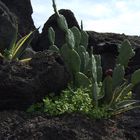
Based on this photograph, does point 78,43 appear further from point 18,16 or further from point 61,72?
point 18,16

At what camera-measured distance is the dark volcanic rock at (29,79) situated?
23.5 feet

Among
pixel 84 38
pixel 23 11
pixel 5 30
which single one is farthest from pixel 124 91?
pixel 23 11

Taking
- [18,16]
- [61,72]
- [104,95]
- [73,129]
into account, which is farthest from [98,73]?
[18,16]

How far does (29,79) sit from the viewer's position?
724 centimetres

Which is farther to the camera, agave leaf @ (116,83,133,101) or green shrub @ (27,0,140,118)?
agave leaf @ (116,83,133,101)

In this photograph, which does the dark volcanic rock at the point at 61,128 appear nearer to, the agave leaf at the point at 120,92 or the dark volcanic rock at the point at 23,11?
the agave leaf at the point at 120,92

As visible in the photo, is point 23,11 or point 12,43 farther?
point 23,11

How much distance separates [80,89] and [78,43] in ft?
4.05

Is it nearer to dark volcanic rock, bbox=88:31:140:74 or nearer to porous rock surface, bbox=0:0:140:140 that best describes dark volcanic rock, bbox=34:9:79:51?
dark volcanic rock, bbox=88:31:140:74

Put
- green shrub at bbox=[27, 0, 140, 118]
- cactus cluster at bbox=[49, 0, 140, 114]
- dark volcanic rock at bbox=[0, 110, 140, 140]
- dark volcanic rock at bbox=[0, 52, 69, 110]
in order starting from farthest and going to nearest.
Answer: cactus cluster at bbox=[49, 0, 140, 114]
green shrub at bbox=[27, 0, 140, 118]
dark volcanic rock at bbox=[0, 52, 69, 110]
dark volcanic rock at bbox=[0, 110, 140, 140]

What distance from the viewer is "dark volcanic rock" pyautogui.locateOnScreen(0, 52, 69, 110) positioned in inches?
283

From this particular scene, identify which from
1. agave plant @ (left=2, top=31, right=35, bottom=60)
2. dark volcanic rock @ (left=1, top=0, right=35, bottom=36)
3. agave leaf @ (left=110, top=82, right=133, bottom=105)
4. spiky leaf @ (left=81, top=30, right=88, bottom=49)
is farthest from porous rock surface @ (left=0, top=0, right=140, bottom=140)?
dark volcanic rock @ (left=1, top=0, right=35, bottom=36)

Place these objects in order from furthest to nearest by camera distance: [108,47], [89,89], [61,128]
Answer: [108,47], [89,89], [61,128]

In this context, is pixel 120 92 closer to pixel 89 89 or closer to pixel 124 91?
pixel 124 91
